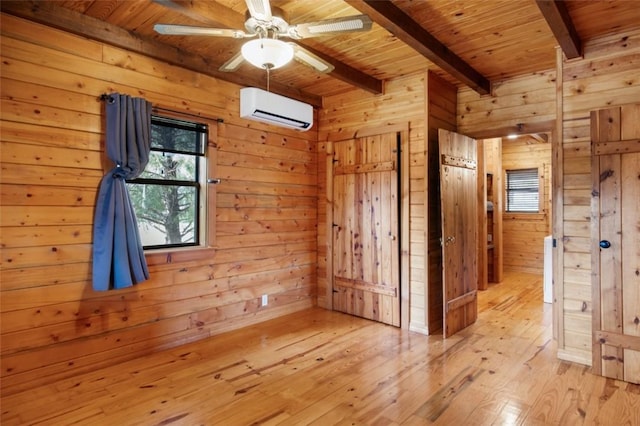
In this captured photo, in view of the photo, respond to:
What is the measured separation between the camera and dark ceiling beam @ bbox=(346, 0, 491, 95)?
236cm

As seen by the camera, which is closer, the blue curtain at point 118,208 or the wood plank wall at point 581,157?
the blue curtain at point 118,208

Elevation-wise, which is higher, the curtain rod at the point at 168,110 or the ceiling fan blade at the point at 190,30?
the ceiling fan blade at the point at 190,30

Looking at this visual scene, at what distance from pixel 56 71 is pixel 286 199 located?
2.39 metres

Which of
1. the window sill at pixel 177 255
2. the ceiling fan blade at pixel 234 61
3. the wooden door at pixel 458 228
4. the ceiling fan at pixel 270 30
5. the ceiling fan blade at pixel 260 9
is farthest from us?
the wooden door at pixel 458 228

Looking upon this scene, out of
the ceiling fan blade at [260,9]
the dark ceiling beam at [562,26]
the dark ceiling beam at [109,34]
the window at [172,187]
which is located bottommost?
the window at [172,187]

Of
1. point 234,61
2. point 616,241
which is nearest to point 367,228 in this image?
point 616,241

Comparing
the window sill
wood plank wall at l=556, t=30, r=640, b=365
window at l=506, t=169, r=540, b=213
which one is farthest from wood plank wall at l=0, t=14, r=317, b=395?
window at l=506, t=169, r=540, b=213

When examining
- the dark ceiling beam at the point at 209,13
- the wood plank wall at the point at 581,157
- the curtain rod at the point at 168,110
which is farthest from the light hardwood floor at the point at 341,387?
the dark ceiling beam at the point at 209,13

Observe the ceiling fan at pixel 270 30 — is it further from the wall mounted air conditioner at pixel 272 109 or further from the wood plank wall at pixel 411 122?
the wood plank wall at pixel 411 122

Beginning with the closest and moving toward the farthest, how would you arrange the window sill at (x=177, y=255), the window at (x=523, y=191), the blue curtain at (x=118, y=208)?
the blue curtain at (x=118, y=208) < the window sill at (x=177, y=255) < the window at (x=523, y=191)

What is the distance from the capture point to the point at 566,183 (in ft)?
10.1

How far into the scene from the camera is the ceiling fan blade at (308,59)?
93.7 inches

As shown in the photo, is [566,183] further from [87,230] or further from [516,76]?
[87,230]

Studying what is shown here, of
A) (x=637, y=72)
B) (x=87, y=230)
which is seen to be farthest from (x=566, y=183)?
(x=87, y=230)
